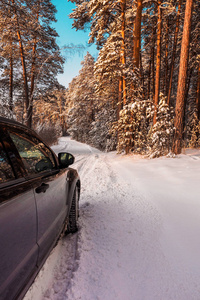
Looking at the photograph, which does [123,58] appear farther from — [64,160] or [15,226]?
[15,226]

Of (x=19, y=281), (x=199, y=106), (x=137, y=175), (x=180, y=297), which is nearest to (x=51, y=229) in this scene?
(x=19, y=281)

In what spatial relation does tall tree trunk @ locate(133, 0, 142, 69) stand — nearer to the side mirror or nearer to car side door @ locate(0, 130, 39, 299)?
the side mirror

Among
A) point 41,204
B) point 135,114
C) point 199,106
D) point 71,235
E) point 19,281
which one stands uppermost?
point 199,106

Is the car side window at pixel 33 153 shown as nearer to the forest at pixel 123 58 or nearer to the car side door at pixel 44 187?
the car side door at pixel 44 187

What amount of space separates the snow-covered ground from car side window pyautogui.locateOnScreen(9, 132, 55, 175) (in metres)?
1.12

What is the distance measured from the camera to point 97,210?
3.42 metres

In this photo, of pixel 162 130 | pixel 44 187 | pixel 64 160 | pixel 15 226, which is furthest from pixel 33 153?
pixel 162 130

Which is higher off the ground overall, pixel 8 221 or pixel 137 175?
pixel 8 221

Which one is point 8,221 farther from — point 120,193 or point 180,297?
point 120,193

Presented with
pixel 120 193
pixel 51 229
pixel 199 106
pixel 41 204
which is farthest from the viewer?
pixel 199 106

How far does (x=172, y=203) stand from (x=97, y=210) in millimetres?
1595

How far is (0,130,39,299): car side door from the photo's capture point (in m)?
0.97

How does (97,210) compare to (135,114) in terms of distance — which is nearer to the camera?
(97,210)

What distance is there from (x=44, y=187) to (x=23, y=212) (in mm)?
392
